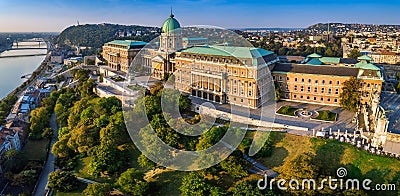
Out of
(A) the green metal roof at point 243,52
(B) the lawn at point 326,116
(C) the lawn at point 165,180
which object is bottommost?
(C) the lawn at point 165,180

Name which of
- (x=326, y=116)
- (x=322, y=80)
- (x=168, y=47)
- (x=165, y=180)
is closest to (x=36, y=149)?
(x=165, y=180)

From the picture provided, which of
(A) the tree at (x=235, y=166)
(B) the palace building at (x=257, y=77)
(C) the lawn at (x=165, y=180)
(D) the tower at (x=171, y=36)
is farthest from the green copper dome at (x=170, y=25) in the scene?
(A) the tree at (x=235, y=166)

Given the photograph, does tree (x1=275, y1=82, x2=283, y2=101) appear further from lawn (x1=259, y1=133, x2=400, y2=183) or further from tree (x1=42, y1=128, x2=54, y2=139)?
tree (x1=42, y1=128, x2=54, y2=139)

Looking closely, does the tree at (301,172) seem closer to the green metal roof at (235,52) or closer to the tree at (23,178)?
the green metal roof at (235,52)

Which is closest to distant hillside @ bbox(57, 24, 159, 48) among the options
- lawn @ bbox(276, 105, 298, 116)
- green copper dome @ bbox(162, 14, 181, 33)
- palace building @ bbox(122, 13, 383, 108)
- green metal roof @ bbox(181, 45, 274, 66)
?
green copper dome @ bbox(162, 14, 181, 33)

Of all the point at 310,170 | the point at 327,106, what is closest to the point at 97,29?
the point at 327,106

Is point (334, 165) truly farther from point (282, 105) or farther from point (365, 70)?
point (365, 70)
